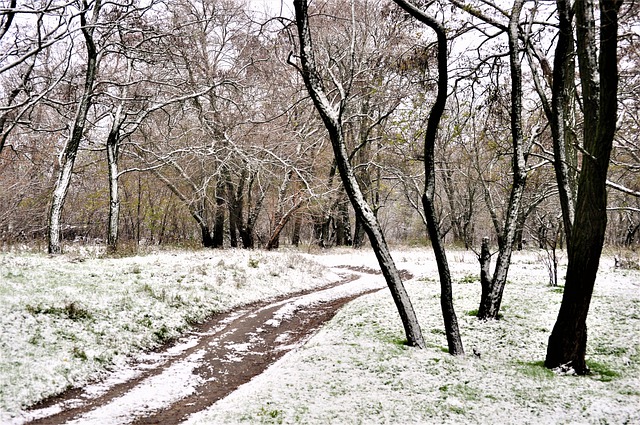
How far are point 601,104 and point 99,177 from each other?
96.7ft

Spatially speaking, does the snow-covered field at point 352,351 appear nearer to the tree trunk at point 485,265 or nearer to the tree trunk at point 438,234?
the tree trunk at point 438,234

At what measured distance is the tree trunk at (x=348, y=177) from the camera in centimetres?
741

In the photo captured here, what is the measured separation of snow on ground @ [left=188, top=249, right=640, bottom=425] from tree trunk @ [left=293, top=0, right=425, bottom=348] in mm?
504

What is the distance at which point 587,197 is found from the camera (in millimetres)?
6055

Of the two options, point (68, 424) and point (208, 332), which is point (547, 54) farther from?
point (68, 424)

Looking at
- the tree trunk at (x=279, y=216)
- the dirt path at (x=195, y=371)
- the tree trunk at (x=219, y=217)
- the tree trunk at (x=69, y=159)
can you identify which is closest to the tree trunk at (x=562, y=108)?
the dirt path at (x=195, y=371)

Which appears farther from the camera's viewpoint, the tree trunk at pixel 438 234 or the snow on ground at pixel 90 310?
the tree trunk at pixel 438 234

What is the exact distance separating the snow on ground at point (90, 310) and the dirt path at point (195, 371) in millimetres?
360

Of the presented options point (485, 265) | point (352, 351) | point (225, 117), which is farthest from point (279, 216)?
point (352, 351)

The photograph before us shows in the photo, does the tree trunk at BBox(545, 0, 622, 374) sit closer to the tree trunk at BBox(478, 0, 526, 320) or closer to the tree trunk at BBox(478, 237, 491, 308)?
the tree trunk at BBox(478, 0, 526, 320)

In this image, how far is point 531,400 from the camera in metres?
5.42

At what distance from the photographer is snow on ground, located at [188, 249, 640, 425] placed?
4996 mm

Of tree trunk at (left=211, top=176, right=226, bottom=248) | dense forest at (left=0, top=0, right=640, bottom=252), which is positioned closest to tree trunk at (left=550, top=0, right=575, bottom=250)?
dense forest at (left=0, top=0, right=640, bottom=252)

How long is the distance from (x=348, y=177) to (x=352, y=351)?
3078 mm
